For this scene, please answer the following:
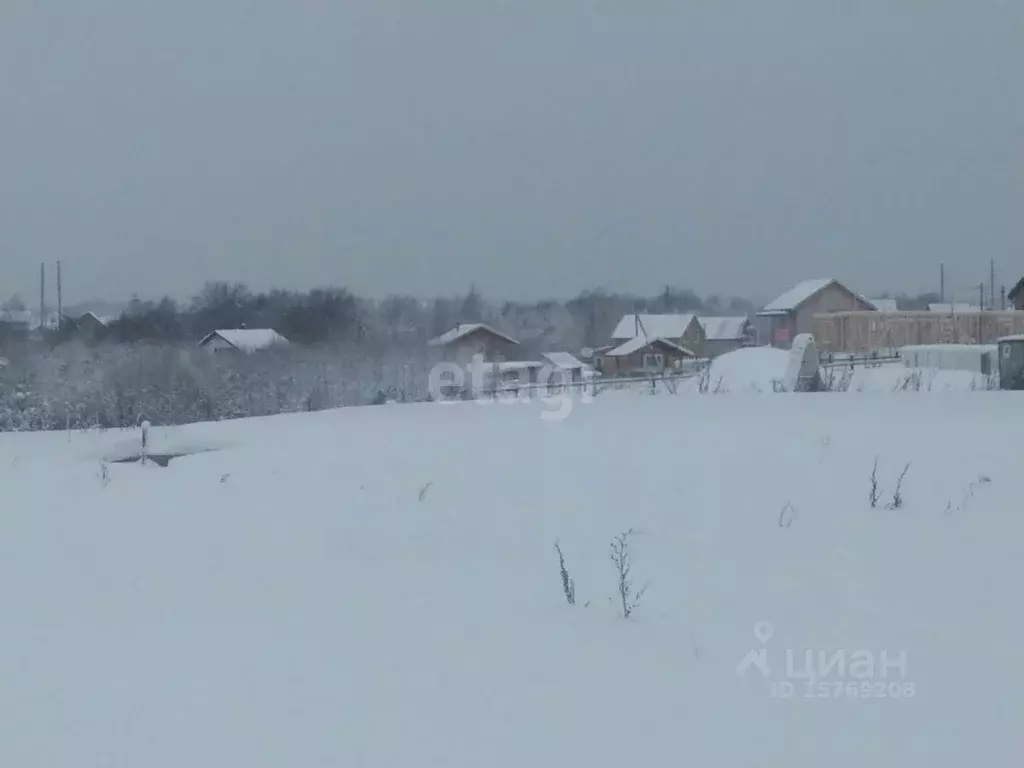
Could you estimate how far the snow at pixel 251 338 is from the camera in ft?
81.3

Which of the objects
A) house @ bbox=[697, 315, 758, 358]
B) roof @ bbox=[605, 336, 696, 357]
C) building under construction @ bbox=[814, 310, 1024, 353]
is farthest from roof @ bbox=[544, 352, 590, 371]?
building under construction @ bbox=[814, 310, 1024, 353]

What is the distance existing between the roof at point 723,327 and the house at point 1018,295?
12.2 meters

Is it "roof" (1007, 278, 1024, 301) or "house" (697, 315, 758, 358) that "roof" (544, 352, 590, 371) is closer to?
"house" (697, 315, 758, 358)

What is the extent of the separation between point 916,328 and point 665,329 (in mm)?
11682

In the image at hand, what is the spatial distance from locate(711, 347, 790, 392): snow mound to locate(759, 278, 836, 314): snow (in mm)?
11304

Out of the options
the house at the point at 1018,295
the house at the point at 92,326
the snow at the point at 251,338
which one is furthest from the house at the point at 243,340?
the house at the point at 1018,295

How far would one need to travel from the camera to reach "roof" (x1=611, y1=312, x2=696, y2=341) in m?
33.8

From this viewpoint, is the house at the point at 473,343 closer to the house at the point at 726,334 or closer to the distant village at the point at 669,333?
the distant village at the point at 669,333

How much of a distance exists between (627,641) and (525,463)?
2749mm

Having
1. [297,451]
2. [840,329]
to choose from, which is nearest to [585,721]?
[297,451]

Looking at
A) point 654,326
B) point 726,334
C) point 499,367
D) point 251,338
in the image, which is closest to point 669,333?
point 654,326

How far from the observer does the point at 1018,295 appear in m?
25.4

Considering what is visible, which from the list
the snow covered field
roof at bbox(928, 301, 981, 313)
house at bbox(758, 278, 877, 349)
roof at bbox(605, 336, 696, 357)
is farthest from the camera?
roof at bbox(605, 336, 696, 357)

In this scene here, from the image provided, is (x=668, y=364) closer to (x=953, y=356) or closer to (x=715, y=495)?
(x=953, y=356)
